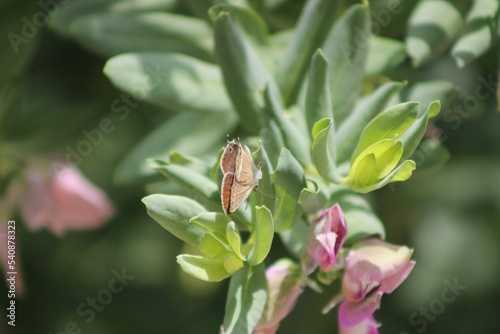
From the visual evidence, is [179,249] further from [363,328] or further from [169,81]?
[363,328]

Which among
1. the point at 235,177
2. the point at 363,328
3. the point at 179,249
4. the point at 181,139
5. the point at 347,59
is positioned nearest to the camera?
the point at 235,177

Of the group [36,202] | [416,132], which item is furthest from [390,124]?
[36,202]

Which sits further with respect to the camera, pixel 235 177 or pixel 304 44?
pixel 304 44

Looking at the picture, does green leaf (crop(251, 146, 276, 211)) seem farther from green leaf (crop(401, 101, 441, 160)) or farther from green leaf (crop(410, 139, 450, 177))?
green leaf (crop(410, 139, 450, 177))

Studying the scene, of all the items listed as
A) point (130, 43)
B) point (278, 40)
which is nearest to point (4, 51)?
point (130, 43)

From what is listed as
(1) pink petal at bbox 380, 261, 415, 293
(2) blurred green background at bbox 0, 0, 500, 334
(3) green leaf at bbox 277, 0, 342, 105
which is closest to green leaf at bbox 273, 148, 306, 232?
(1) pink petal at bbox 380, 261, 415, 293
